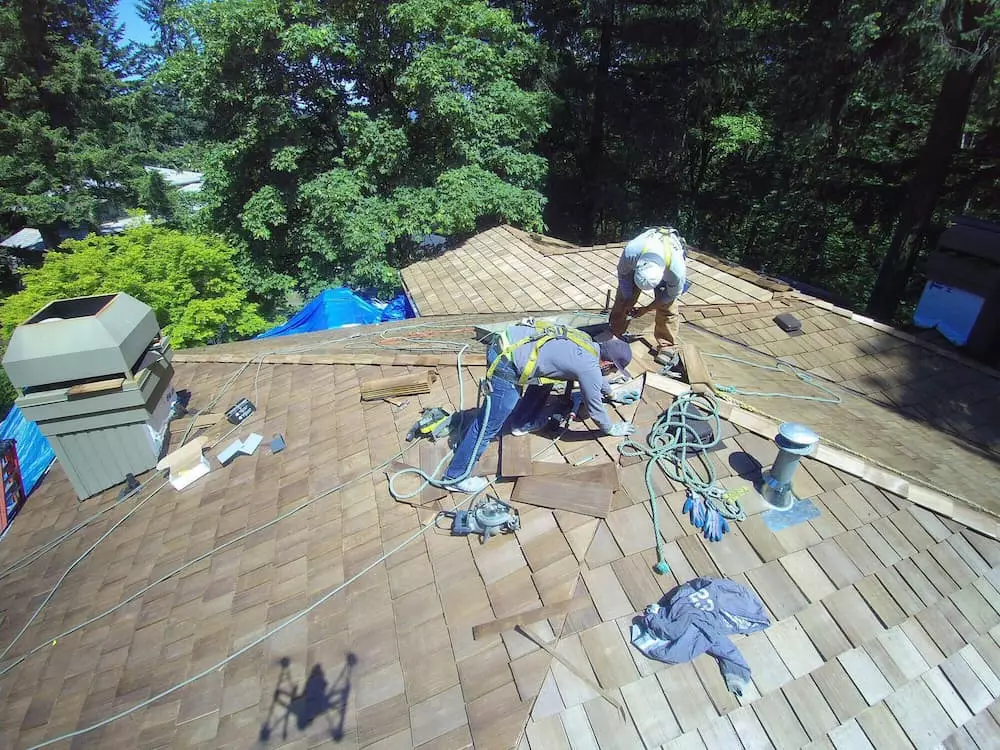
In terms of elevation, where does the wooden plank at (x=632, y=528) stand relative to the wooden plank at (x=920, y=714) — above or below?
above

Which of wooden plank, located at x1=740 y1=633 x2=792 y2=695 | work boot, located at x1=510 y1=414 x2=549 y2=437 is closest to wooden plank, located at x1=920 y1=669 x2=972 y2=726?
wooden plank, located at x1=740 y1=633 x2=792 y2=695

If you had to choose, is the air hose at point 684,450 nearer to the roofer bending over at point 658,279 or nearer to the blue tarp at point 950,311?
the roofer bending over at point 658,279

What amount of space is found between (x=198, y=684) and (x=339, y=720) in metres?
1.20

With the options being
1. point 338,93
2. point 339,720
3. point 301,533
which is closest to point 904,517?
point 339,720

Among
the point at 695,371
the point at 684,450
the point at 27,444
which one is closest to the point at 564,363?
the point at 684,450

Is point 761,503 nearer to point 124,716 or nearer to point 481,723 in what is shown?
point 481,723

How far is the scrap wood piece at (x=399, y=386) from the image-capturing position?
5828mm

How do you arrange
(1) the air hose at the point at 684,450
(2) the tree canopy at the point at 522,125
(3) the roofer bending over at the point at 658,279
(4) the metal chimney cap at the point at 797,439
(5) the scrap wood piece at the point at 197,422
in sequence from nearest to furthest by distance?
(4) the metal chimney cap at the point at 797,439, (1) the air hose at the point at 684,450, (3) the roofer bending over at the point at 658,279, (5) the scrap wood piece at the point at 197,422, (2) the tree canopy at the point at 522,125

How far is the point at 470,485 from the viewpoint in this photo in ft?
14.6

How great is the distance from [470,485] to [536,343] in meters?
1.38

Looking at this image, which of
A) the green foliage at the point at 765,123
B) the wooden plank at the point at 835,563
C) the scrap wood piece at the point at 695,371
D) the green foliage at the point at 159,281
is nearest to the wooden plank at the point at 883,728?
the wooden plank at the point at 835,563

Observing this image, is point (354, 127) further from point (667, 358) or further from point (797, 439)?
point (797, 439)

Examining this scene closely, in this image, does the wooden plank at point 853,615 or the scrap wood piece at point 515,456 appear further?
the scrap wood piece at point 515,456

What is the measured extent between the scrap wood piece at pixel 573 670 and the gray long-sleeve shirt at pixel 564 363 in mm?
1834
